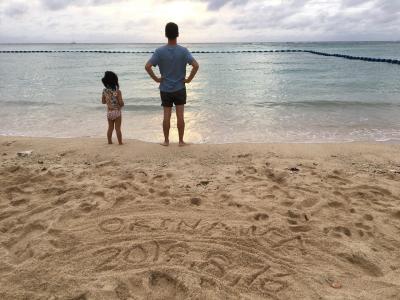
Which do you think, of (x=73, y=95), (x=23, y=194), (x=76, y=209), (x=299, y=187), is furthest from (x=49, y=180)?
(x=73, y=95)

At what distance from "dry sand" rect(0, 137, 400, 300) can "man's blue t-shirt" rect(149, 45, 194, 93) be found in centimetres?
122

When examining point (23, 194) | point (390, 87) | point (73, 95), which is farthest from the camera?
point (390, 87)

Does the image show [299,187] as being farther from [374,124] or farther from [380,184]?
[374,124]

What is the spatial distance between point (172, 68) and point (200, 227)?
123 inches

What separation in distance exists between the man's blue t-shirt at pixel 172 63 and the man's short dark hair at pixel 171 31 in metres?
0.18

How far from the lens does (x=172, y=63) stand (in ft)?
18.6

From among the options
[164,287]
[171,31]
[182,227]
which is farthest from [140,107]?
[164,287]

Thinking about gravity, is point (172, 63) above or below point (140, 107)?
above

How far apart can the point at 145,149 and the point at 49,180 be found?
165 centimetres

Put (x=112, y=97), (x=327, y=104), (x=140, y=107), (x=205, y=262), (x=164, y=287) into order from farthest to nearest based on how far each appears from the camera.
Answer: (x=327, y=104) < (x=140, y=107) < (x=112, y=97) < (x=205, y=262) < (x=164, y=287)

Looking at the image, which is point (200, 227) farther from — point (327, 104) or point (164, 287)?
point (327, 104)

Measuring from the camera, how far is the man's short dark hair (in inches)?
213

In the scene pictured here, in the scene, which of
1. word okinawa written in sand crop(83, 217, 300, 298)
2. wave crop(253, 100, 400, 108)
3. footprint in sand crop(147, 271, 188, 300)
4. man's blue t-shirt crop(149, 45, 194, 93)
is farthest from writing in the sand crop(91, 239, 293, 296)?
wave crop(253, 100, 400, 108)

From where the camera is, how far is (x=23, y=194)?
419cm
